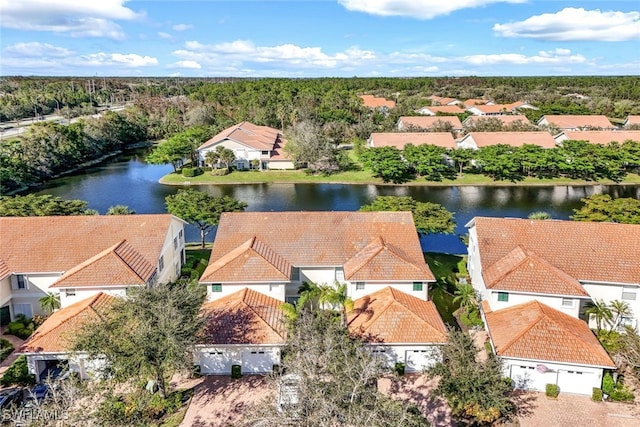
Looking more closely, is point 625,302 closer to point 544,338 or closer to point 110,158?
point 544,338

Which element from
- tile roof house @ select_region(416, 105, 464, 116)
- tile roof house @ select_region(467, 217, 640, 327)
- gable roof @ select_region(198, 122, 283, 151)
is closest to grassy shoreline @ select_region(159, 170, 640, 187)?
gable roof @ select_region(198, 122, 283, 151)

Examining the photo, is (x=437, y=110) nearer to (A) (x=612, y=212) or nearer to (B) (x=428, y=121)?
(B) (x=428, y=121)

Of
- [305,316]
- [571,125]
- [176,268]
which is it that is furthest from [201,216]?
[571,125]

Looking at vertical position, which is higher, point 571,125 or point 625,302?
point 571,125

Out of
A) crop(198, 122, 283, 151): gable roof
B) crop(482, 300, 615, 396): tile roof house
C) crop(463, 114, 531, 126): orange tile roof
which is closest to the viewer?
crop(482, 300, 615, 396): tile roof house

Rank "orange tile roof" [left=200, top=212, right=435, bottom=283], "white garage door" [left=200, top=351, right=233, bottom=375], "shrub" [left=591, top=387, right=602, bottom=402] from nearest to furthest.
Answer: "shrub" [left=591, top=387, right=602, bottom=402]
"white garage door" [left=200, top=351, right=233, bottom=375]
"orange tile roof" [left=200, top=212, right=435, bottom=283]

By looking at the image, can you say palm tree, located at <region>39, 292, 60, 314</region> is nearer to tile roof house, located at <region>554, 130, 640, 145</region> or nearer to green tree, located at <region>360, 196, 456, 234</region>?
green tree, located at <region>360, 196, 456, 234</region>

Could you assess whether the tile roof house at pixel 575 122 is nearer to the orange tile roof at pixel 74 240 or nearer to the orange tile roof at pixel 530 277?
the orange tile roof at pixel 530 277

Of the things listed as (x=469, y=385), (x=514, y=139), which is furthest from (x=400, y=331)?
(x=514, y=139)
